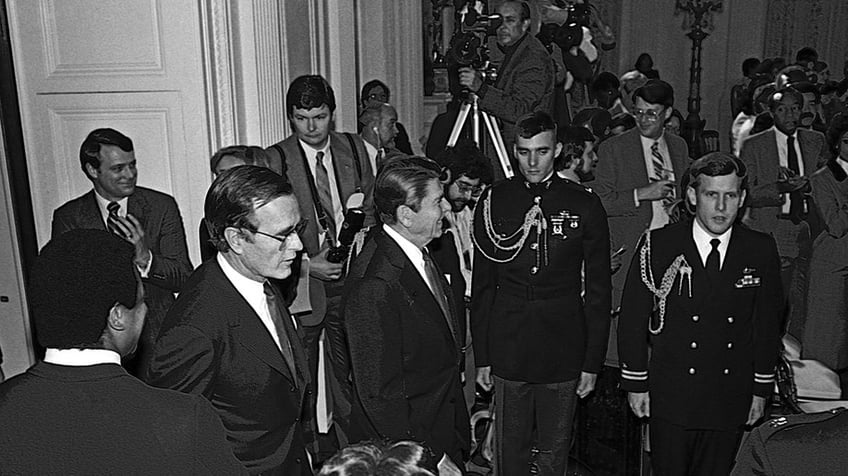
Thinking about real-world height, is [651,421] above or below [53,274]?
below

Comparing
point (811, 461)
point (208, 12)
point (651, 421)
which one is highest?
point (208, 12)

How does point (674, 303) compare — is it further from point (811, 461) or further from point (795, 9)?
point (795, 9)

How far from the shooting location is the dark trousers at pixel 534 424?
11.8ft

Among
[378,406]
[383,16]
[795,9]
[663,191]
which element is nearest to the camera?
[378,406]

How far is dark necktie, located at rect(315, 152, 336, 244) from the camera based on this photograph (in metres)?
4.07

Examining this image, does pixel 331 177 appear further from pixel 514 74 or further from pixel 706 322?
pixel 706 322

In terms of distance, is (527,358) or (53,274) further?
(527,358)

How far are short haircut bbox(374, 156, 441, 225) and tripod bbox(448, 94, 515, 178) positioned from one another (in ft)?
7.39

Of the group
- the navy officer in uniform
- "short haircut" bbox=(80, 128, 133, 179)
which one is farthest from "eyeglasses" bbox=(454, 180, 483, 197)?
"short haircut" bbox=(80, 128, 133, 179)

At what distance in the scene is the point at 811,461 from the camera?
1584 millimetres

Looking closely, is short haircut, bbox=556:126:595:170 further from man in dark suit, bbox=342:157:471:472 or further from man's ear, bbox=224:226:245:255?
man's ear, bbox=224:226:245:255

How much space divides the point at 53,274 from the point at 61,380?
220 mm

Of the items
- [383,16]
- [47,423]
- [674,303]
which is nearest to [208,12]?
[674,303]

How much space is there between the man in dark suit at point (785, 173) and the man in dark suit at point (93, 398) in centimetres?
438
